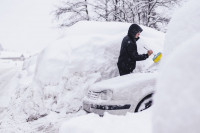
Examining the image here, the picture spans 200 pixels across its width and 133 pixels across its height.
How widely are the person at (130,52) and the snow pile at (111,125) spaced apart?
2729mm

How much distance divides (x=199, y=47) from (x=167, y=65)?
6.6 inches

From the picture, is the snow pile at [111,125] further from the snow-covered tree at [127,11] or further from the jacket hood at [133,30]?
the snow-covered tree at [127,11]

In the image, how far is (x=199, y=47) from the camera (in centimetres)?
101

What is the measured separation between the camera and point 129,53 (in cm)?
506

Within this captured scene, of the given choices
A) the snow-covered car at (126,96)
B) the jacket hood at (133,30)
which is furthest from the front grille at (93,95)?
the jacket hood at (133,30)

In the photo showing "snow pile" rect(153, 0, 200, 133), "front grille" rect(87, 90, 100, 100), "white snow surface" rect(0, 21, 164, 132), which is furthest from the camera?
"white snow surface" rect(0, 21, 164, 132)

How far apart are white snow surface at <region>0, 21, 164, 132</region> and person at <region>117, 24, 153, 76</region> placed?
0.73 meters

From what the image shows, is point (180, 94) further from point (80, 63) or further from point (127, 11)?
point (127, 11)

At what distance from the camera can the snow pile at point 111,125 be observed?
2.02 m

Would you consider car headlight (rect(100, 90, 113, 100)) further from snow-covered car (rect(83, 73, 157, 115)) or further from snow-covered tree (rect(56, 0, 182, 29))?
snow-covered tree (rect(56, 0, 182, 29))

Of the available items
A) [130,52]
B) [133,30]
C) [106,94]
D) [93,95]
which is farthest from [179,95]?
[133,30]

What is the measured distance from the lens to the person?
502cm

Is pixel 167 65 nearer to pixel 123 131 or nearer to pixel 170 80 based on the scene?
pixel 170 80

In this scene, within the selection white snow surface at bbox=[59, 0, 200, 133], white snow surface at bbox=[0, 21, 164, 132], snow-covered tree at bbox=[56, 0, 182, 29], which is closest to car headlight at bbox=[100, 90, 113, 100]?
white snow surface at bbox=[0, 21, 164, 132]
